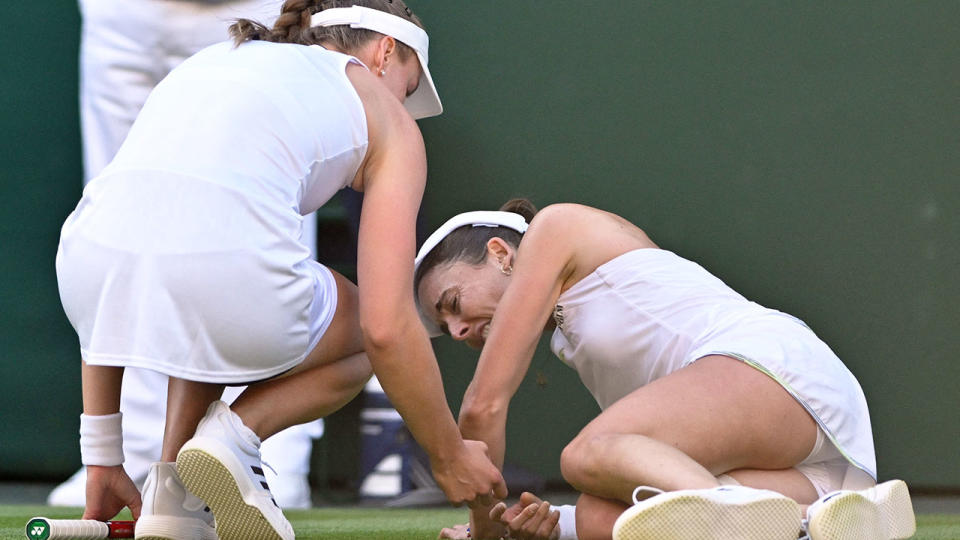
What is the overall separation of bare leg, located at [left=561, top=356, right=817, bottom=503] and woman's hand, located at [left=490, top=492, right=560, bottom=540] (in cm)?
13

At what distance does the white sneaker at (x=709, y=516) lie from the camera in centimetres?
124

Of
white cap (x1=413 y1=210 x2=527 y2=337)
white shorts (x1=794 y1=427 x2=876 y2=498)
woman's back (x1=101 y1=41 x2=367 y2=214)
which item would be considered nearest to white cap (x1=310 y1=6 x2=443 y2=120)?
woman's back (x1=101 y1=41 x2=367 y2=214)

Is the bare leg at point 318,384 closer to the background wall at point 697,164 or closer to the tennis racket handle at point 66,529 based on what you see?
Answer: the tennis racket handle at point 66,529

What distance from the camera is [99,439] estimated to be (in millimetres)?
1659

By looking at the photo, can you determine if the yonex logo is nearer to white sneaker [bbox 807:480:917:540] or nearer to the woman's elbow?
the woman's elbow

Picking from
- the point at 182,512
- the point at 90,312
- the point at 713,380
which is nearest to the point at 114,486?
the point at 182,512

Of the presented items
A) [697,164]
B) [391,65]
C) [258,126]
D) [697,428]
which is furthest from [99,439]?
[697,164]

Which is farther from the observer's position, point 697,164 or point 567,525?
point 697,164

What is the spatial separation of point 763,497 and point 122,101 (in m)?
2.08

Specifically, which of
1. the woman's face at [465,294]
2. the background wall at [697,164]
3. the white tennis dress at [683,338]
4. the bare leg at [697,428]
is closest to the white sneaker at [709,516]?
the bare leg at [697,428]

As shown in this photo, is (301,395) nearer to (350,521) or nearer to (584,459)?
(584,459)

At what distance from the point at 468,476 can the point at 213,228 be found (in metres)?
0.52

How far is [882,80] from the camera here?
321 cm

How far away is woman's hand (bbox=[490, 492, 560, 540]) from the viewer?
67.2 inches
